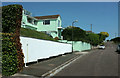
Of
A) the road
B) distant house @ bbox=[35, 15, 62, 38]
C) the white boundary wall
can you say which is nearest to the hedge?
the white boundary wall

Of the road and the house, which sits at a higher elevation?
the house

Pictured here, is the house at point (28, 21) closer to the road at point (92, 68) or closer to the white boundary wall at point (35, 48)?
the white boundary wall at point (35, 48)

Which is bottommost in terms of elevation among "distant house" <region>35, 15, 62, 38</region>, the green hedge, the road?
the road

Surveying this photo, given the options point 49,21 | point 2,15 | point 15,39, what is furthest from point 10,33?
point 49,21

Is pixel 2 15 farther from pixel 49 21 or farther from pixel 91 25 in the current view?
pixel 91 25

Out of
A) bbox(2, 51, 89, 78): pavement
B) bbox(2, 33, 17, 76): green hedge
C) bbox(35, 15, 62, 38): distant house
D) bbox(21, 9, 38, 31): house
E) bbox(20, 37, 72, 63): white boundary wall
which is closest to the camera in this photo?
bbox(2, 33, 17, 76): green hedge

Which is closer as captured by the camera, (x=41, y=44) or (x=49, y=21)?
(x=41, y=44)

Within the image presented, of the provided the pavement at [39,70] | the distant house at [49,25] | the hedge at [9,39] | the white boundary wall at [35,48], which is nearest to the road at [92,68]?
the pavement at [39,70]

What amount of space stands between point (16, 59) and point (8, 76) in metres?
Result: 0.97

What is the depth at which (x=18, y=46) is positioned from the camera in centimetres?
795

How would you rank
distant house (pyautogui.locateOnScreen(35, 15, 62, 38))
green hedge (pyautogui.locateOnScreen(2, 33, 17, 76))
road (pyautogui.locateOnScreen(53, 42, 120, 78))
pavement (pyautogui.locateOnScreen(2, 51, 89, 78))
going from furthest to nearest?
1. distant house (pyautogui.locateOnScreen(35, 15, 62, 38))
2. road (pyautogui.locateOnScreen(53, 42, 120, 78))
3. pavement (pyautogui.locateOnScreen(2, 51, 89, 78))
4. green hedge (pyautogui.locateOnScreen(2, 33, 17, 76))

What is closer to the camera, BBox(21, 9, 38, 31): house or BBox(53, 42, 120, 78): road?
BBox(53, 42, 120, 78): road

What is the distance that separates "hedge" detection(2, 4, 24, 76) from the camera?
720 centimetres

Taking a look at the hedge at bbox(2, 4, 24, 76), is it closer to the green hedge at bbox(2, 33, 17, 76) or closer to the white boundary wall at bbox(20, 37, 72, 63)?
the green hedge at bbox(2, 33, 17, 76)
